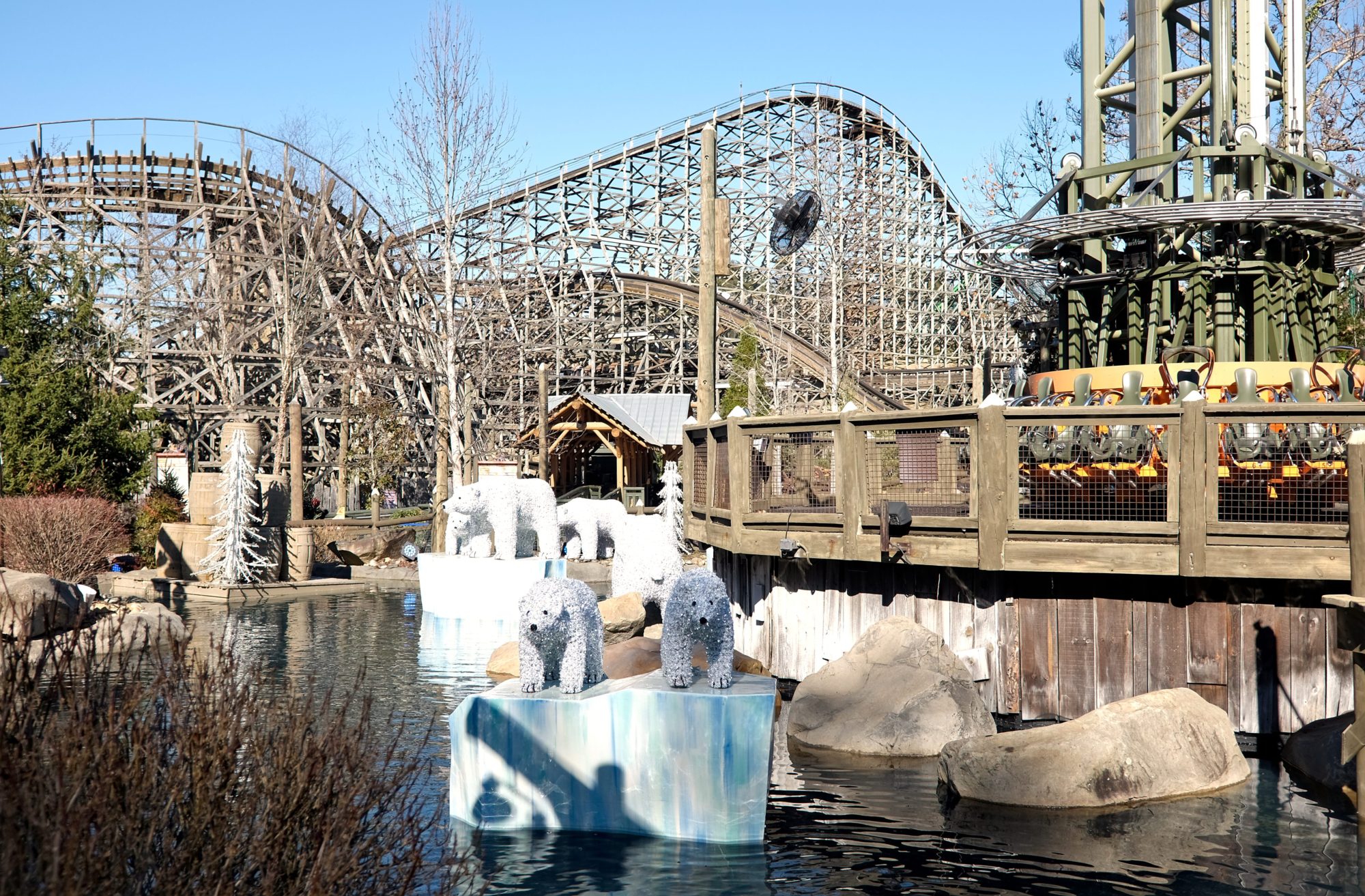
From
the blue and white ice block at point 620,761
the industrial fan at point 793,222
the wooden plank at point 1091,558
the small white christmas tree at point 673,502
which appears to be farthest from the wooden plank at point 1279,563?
the small white christmas tree at point 673,502

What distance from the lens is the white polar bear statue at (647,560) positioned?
13266mm

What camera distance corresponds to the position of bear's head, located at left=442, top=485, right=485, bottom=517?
16.0 m

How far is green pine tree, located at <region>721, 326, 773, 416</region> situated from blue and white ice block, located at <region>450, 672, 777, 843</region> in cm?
2060

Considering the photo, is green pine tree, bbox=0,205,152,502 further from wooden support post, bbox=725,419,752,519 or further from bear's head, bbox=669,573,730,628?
bear's head, bbox=669,573,730,628

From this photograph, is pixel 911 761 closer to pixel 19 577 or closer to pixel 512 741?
pixel 512 741

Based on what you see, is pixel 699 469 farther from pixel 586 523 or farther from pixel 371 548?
pixel 371 548

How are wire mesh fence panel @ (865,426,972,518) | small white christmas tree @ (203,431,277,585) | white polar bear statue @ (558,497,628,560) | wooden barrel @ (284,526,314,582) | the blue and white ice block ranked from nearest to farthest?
the blue and white ice block → wire mesh fence panel @ (865,426,972,518) → white polar bear statue @ (558,497,628,560) → small white christmas tree @ (203,431,277,585) → wooden barrel @ (284,526,314,582)

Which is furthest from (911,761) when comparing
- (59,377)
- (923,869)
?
(59,377)

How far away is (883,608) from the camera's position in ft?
31.8

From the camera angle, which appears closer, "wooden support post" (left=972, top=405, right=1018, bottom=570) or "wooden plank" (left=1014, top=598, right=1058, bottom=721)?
"wooden support post" (left=972, top=405, right=1018, bottom=570)

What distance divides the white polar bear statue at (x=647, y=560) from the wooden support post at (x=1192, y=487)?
19.4 ft

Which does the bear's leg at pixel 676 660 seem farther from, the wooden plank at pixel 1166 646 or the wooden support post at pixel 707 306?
the wooden support post at pixel 707 306

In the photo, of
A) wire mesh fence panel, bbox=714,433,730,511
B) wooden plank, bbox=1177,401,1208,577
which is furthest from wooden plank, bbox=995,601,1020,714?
wire mesh fence panel, bbox=714,433,730,511

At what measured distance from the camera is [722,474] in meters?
11.0
